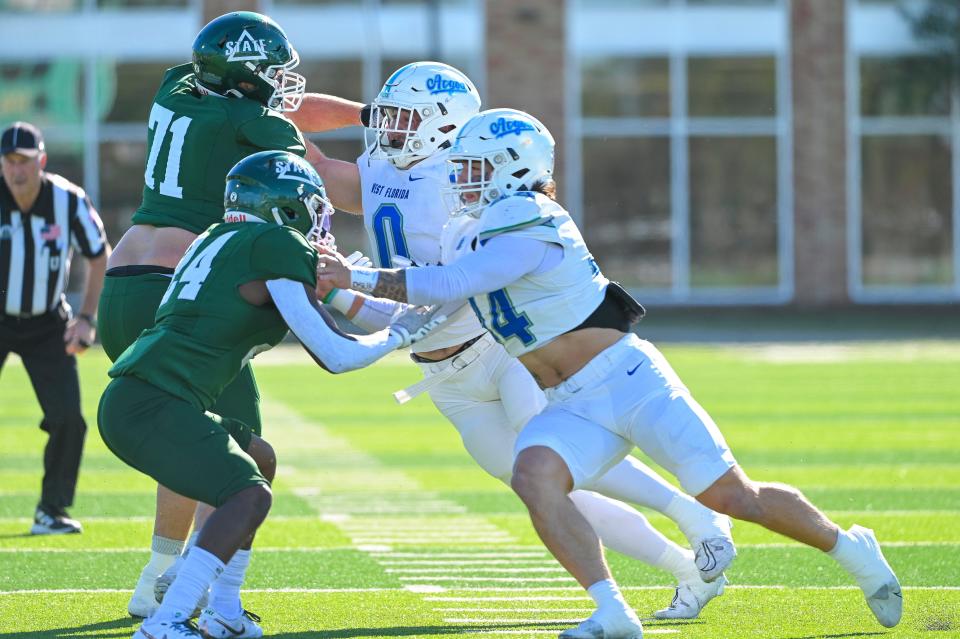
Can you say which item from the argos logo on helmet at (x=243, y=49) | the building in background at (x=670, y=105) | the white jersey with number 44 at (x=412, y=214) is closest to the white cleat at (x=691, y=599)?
the white jersey with number 44 at (x=412, y=214)

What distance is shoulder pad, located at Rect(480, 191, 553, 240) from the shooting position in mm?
4906

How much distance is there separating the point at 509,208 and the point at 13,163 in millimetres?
4051

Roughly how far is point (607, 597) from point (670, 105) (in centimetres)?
2115

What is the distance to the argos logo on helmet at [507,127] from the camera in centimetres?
507

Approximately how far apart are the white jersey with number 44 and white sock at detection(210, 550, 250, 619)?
3.64ft

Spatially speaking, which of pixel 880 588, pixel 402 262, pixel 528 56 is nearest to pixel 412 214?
pixel 402 262

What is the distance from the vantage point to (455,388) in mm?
5742

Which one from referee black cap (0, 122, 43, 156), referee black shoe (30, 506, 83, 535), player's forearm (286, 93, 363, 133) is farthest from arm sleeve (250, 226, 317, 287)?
referee black cap (0, 122, 43, 156)

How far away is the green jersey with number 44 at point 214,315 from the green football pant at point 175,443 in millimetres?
50

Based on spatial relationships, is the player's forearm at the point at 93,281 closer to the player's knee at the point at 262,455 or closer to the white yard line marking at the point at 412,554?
the white yard line marking at the point at 412,554

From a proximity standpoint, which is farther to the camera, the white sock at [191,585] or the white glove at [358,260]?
the white glove at [358,260]

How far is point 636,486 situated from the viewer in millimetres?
5480

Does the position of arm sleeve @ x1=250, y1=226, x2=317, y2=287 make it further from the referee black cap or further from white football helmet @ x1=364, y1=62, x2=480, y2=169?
the referee black cap

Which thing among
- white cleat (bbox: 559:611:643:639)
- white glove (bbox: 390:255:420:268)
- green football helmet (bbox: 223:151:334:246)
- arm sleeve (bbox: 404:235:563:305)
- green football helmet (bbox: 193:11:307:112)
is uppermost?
green football helmet (bbox: 193:11:307:112)
